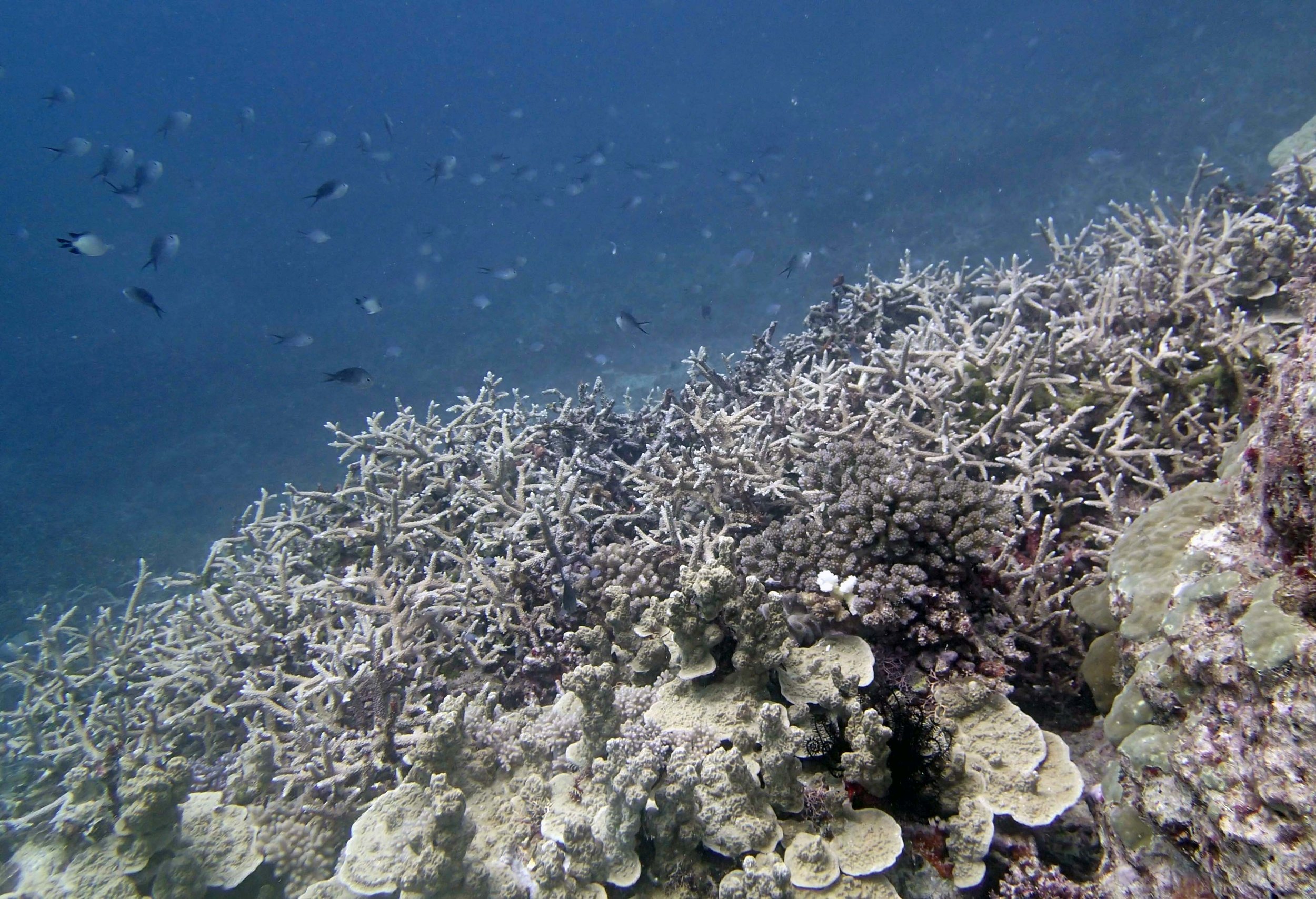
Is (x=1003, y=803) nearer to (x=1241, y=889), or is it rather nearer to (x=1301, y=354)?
(x=1241, y=889)

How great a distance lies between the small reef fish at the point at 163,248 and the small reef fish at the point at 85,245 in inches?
22.8

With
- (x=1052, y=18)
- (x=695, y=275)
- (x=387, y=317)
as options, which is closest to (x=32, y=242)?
(x=387, y=317)

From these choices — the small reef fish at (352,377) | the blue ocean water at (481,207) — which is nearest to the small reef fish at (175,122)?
the blue ocean water at (481,207)

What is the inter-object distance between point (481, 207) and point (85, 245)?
1518 inches

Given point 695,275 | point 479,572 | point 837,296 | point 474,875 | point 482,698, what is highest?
point 695,275

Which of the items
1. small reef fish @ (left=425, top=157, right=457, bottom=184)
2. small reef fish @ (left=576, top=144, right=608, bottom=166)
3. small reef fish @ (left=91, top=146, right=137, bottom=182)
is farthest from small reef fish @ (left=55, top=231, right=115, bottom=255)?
small reef fish @ (left=576, top=144, right=608, bottom=166)

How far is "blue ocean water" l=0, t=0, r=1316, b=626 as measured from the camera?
20.2 m

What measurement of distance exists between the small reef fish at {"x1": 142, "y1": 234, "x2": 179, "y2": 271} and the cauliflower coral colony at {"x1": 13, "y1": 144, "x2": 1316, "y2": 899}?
639 cm

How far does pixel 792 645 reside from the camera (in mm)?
2838

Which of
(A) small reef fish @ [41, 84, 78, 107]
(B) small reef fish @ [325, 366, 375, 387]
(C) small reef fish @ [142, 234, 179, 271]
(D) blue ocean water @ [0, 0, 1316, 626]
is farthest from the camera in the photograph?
(D) blue ocean water @ [0, 0, 1316, 626]

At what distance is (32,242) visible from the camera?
43750 mm

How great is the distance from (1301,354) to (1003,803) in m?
1.79

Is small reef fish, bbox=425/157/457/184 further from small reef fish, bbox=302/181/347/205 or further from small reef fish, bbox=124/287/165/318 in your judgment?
small reef fish, bbox=124/287/165/318

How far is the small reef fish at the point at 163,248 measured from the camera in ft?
31.0
